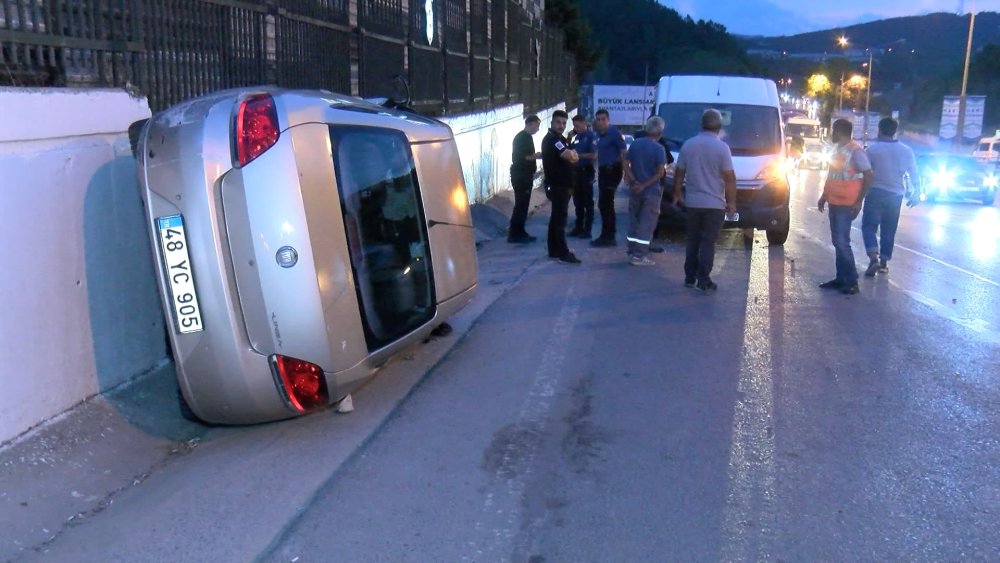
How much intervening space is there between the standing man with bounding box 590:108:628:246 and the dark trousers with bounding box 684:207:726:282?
122 inches

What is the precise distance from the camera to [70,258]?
17.6 feet

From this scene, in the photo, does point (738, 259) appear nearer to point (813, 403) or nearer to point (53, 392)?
point (813, 403)

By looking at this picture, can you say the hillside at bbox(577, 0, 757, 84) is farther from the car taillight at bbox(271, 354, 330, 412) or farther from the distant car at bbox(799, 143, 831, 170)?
the car taillight at bbox(271, 354, 330, 412)

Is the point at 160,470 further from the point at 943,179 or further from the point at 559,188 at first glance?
the point at 943,179

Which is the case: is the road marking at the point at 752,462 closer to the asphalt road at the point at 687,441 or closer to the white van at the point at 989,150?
the asphalt road at the point at 687,441

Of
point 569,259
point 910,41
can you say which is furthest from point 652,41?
point 569,259

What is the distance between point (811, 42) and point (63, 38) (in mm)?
171716

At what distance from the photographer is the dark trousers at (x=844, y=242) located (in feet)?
34.0

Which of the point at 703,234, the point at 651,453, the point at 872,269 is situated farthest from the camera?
the point at 872,269

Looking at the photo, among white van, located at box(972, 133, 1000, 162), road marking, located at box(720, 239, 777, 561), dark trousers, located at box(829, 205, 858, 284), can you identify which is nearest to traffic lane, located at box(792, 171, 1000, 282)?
dark trousers, located at box(829, 205, 858, 284)

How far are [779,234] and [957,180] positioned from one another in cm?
1485

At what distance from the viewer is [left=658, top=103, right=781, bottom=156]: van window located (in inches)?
562

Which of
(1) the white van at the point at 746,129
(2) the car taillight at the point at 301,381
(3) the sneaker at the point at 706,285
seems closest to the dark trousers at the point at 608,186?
(1) the white van at the point at 746,129

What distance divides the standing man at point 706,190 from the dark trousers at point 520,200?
3.15 m
